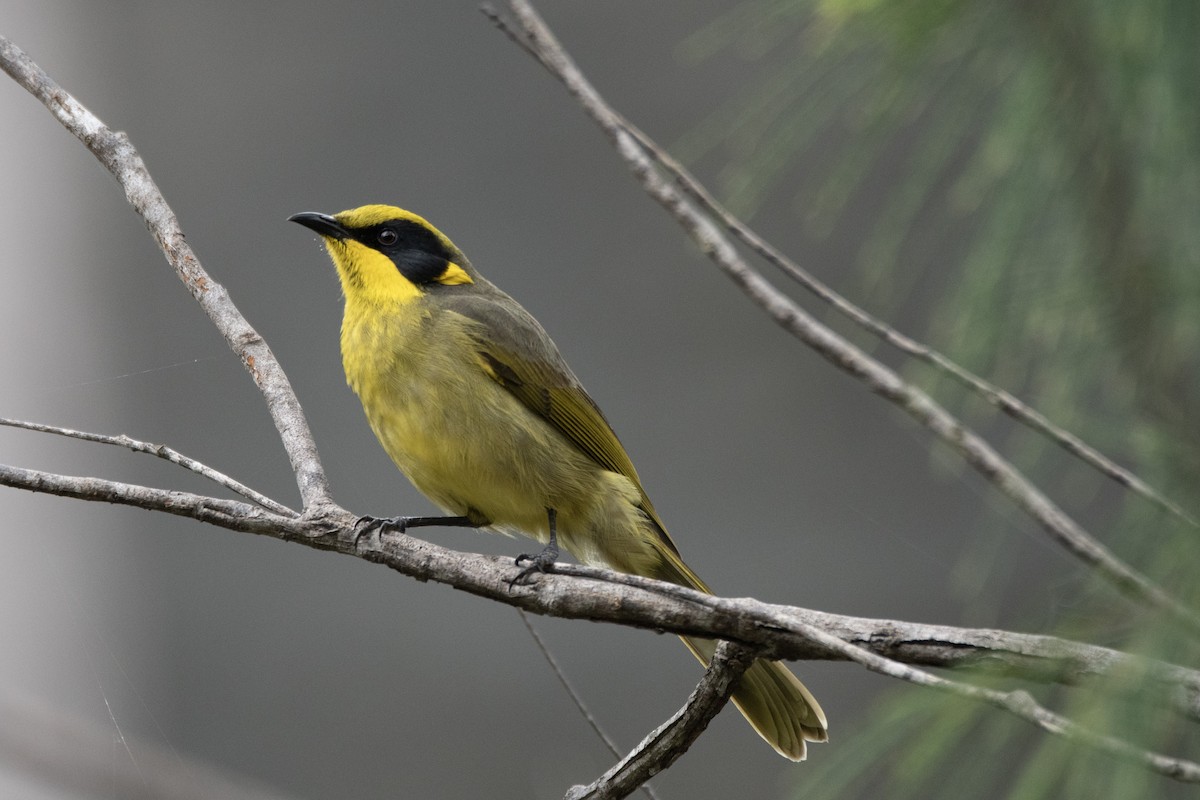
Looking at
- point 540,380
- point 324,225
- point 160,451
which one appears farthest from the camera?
point 324,225

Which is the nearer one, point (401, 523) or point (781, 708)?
point (781, 708)

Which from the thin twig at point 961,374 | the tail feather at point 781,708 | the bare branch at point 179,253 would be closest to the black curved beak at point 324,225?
the bare branch at point 179,253

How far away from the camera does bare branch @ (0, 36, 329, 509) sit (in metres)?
2.24

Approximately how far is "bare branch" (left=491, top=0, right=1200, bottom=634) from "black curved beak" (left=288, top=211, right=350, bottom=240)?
4.21 ft

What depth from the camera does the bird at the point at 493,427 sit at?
9.33ft

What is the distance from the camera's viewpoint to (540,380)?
3062mm

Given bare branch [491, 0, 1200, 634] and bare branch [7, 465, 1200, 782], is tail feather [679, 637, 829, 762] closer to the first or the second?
bare branch [7, 465, 1200, 782]

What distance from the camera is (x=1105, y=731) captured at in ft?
3.08

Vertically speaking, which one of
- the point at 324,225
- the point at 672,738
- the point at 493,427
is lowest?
the point at 672,738

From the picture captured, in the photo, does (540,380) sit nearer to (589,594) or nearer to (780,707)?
(780,707)

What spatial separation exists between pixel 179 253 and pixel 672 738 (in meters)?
1.30

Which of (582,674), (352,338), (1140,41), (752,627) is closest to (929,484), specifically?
(582,674)

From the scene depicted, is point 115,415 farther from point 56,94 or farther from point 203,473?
point 203,473

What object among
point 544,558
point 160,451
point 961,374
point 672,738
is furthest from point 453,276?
point 961,374
